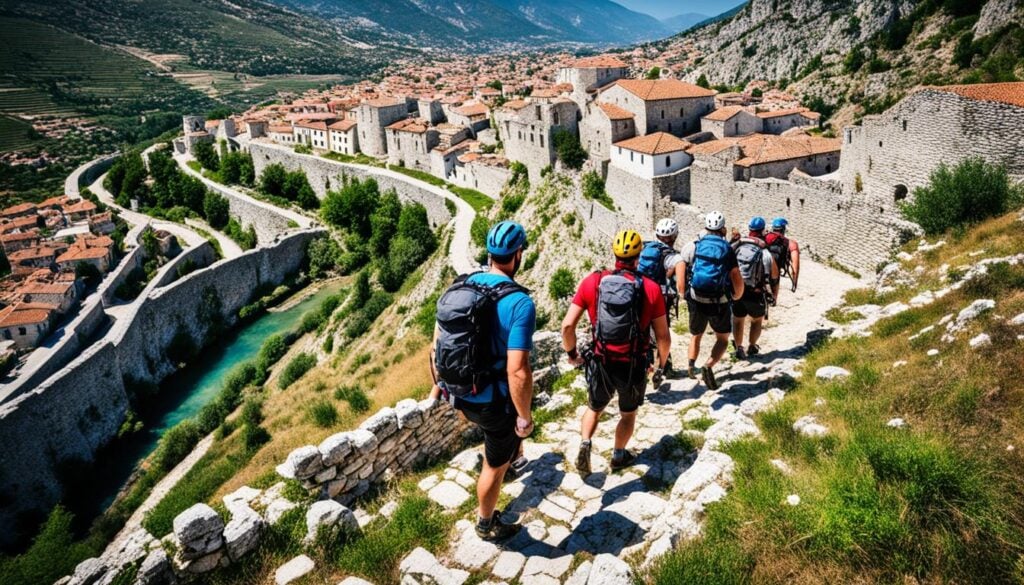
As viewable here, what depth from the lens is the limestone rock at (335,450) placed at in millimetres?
5438

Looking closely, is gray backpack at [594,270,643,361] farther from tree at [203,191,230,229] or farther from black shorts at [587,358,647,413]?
tree at [203,191,230,229]

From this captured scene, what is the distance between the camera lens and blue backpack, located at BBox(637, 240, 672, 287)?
270 inches

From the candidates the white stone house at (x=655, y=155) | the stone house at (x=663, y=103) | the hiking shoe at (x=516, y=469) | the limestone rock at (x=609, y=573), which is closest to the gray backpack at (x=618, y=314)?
the hiking shoe at (x=516, y=469)

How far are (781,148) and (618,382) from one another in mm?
19793

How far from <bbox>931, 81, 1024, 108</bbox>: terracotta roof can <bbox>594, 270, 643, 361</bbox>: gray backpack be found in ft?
42.6

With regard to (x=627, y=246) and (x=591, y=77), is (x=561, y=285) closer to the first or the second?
(x=627, y=246)

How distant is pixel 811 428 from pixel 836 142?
70.0ft

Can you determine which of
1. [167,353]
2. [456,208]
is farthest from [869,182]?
[167,353]

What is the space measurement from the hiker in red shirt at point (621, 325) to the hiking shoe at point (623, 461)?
1.67ft

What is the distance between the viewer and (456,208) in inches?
1417

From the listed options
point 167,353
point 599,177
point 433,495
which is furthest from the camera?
point 167,353

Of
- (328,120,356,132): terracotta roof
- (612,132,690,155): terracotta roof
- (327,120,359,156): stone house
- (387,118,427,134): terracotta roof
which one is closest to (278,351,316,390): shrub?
(612,132,690,155): terracotta roof

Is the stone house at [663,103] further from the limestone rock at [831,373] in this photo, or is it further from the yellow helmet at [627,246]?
the yellow helmet at [627,246]

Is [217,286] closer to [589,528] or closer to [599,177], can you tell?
[599,177]
